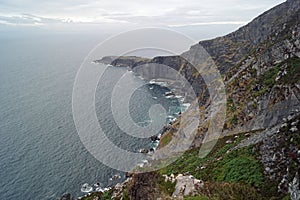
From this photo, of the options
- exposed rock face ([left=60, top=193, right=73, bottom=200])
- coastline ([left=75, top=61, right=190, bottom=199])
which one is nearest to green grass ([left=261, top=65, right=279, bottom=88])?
coastline ([left=75, top=61, right=190, bottom=199])

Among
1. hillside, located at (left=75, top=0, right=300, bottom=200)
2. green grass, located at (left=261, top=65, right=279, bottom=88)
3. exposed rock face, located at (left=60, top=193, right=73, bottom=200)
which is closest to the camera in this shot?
hillside, located at (left=75, top=0, right=300, bottom=200)

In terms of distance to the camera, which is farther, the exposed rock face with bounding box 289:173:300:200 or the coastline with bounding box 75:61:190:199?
the coastline with bounding box 75:61:190:199

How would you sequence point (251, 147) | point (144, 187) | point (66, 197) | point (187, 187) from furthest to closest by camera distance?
point (66, 197) < point (251, 147) < point (144, 187) < point (187, 187)

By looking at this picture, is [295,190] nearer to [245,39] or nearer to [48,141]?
[48,141]

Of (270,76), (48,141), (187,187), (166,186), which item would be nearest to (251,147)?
(166,186)

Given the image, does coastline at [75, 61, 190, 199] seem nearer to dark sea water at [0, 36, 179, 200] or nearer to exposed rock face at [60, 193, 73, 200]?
dark sea water at [0, 36, 179, 200]

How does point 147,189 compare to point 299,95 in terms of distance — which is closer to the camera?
point 147,189

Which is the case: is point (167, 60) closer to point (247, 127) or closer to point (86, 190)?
point (86, 190)

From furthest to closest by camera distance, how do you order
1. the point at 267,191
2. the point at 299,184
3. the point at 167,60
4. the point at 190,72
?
the point at 167,60, the point at 190,72, the point at 267,191, the point at 299,184

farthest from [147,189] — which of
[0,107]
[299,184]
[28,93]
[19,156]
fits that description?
[28,93]

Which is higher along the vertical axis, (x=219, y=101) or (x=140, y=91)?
(x=219, y=101)

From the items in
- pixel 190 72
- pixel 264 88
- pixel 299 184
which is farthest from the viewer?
pixel 190 72
